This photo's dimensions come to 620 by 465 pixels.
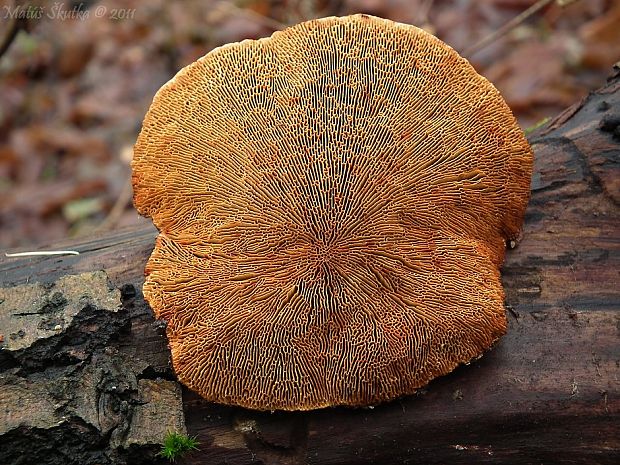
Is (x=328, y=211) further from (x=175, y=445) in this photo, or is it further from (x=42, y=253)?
(x=42, y=253)

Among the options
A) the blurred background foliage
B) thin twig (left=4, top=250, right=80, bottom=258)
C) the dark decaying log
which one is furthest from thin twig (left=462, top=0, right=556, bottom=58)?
thin twig (left=4, top=250, right=80, bottom=258)

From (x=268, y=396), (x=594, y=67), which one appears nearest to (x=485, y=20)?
(x=594, y=67)

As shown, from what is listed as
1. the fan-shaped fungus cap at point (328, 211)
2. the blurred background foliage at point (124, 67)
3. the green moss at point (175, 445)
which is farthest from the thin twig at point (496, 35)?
the green moss at point (175, 445)

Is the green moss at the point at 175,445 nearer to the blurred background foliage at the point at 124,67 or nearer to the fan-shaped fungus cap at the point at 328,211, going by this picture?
the fan-shaped fungus cap at the point at 328,211

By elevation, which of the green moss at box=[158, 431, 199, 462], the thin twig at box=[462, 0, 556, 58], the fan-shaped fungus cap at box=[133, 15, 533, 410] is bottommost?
the green moss at box=[158, 431, 199, 462]

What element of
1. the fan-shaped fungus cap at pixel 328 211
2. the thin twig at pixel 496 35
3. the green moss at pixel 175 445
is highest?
the thin twig at pixel 496 35

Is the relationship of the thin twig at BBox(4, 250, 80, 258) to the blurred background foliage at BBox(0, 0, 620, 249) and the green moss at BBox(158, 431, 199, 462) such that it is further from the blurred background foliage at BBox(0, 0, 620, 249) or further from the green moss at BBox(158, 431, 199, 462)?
the blurred background foliage at BBox(0, 0, 620, 249)
